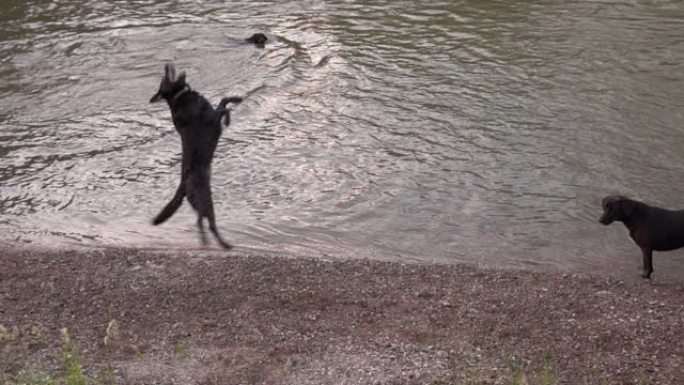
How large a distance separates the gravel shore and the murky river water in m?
0.84

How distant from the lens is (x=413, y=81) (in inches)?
614

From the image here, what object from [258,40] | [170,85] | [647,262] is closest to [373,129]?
[258,40]

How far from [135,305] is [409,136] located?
5880mm

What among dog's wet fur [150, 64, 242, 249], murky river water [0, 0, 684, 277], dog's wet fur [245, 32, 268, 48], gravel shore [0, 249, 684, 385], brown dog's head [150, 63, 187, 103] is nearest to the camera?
gravel shore [0, 249, 684, 385]

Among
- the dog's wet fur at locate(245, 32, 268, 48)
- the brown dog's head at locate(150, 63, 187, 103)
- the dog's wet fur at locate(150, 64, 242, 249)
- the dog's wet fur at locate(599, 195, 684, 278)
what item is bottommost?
the dog's wet fur at locate(245, 32, 268, 48)

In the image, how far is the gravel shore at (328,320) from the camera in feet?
23.8

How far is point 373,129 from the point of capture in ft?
45.4

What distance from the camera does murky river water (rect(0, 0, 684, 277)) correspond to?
11.0 metres

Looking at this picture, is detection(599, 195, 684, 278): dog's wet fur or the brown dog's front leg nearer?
detection(599, 195, 684, 278): dog's wet fur

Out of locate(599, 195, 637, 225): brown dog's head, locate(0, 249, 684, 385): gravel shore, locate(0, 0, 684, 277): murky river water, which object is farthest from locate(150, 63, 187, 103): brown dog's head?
locate(599, 195, 637, 225): brown dog's head

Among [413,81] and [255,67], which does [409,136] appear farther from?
[255,67]

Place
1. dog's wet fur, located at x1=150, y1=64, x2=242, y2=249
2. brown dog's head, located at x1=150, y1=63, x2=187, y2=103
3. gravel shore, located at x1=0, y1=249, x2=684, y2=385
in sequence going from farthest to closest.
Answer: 1. dog's wet fur, located at x1=150, y1=64, x2=242, y2=249
2. brown dog's head, located at x1=150, y1=63, x2=187, y2=103
3. gravel shore, located at x1=0, y1=249, x2=684, y2=385

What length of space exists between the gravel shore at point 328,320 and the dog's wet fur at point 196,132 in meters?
1.11

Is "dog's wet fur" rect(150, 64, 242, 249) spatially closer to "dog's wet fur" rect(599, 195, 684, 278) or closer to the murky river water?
the murky river water
